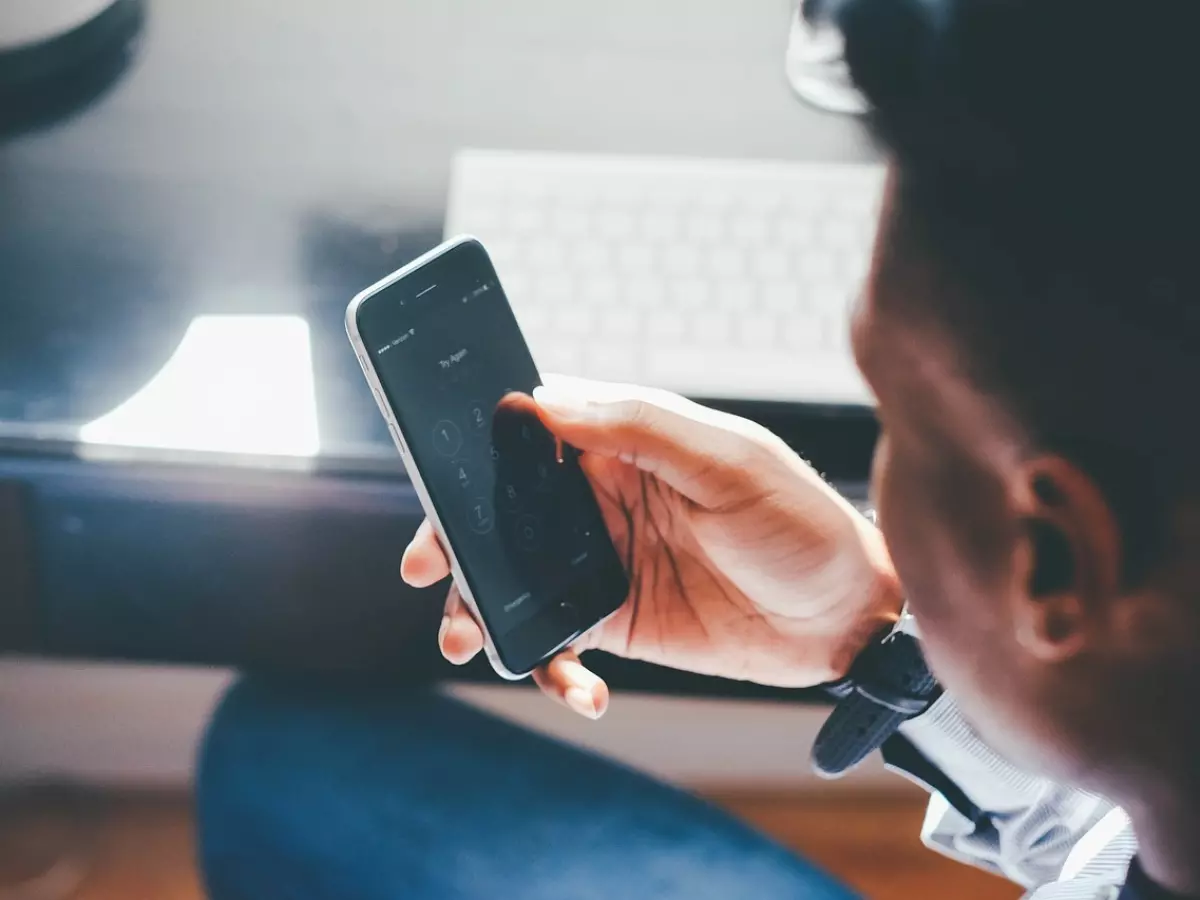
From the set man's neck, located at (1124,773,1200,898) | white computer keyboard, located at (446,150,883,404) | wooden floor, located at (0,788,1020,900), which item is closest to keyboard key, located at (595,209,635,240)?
white computer keyboard, located at (446,150,883,404)

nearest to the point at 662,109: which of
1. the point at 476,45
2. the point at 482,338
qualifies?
the point at 476,45

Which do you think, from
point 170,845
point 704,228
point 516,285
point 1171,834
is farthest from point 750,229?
point 170,845

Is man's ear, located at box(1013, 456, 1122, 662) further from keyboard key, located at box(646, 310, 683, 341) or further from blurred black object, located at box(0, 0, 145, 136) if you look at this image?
blurred black object, located at box(0, 0, 145, 136)

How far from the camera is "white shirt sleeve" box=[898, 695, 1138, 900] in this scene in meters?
0.59

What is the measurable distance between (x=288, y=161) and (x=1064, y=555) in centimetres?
46

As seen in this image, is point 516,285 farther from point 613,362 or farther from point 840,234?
point 840,234

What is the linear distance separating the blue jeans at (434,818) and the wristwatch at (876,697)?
0.07m

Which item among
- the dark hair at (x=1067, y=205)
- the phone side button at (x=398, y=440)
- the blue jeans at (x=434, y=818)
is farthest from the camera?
the blue jeans at (x=434, y=818)

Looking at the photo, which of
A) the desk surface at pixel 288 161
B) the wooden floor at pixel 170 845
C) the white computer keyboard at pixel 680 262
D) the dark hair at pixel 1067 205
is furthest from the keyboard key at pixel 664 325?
the wooden floor at pixel 170 845

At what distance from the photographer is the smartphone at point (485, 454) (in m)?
0.50

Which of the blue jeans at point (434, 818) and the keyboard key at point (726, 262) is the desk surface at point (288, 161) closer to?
the keyboard key at point (726, 262)

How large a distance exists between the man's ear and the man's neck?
68 mm

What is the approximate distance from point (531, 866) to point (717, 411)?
0.27 metres

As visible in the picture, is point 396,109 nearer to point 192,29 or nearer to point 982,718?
point 192,29
